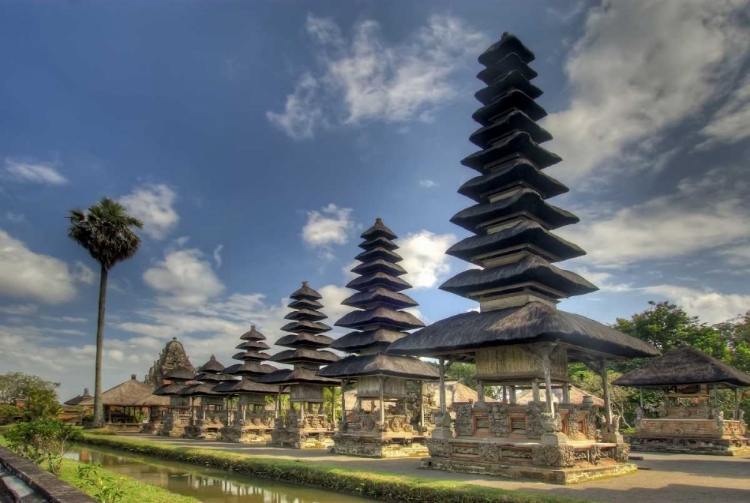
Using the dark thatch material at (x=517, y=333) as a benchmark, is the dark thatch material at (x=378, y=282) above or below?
above

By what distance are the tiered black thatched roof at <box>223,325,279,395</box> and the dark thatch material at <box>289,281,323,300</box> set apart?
5874 mm

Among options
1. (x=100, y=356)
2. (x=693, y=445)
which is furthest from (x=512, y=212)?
(x=100, y=356)

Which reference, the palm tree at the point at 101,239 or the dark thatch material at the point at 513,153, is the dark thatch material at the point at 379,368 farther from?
the palm tree at the point at 101,239

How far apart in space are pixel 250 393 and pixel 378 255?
1574cm

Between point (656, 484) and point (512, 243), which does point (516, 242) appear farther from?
point (656, 484)

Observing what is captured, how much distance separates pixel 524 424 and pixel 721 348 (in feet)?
102

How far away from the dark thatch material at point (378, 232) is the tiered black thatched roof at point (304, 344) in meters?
7.90

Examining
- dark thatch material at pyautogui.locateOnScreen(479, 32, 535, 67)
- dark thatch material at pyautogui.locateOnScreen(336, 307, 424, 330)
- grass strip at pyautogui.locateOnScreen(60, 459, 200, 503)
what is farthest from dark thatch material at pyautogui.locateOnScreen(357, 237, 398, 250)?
grass strip at pyautogui.locateOnScreen(60, 459, 200, 503)

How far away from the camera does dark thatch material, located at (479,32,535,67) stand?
821 inches

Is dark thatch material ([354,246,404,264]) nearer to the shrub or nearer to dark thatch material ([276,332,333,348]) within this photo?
dark thatch material ([276,332,333,348])

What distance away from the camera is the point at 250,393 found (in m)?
36.3

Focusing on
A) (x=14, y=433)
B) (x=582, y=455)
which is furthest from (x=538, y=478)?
(x=14, y=433)

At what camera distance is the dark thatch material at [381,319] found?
989 inches

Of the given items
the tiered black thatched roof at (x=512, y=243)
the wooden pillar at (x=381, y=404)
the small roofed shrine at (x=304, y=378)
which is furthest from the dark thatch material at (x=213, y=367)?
the tiered black thatched roof at (x=512, y=243)
